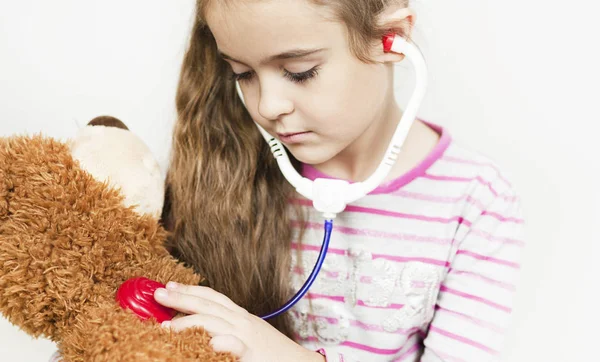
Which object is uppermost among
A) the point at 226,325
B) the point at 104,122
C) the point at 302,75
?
the point at 302,75

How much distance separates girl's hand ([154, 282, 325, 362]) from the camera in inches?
26.2

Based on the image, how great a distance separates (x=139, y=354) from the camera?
1.85 feet

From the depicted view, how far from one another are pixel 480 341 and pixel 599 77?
0.48m

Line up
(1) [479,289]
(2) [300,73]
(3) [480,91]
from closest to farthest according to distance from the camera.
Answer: (2) [300,73] < (1) [479,289] < (3) [480,91]

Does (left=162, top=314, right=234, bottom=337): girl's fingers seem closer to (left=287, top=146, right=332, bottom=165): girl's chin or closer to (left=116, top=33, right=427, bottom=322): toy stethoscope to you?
(left=116, top=33, right=427, bottom=322): toy stethoscope

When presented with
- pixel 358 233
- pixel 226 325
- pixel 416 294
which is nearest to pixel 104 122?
pixel 226 325

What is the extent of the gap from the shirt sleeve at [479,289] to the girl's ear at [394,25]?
28cm

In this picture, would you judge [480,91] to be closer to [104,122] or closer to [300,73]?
[300,73]

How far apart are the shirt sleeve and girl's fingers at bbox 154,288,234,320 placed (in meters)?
0.36

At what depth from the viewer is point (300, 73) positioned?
30.2 inches

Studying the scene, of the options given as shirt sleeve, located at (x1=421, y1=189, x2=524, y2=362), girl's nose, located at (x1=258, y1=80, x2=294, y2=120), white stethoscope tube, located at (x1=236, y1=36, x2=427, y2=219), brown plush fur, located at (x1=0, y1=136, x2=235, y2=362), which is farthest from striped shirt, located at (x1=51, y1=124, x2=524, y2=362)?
brown plush fur, located at (x1=0, y1=136, x2=235, y2=362)

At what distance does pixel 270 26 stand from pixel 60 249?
1.09ft

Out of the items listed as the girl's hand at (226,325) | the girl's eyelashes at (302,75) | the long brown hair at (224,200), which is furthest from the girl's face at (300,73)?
the girl's hand at (226,325)

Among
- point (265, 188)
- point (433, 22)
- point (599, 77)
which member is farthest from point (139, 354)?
point (599, 77)
